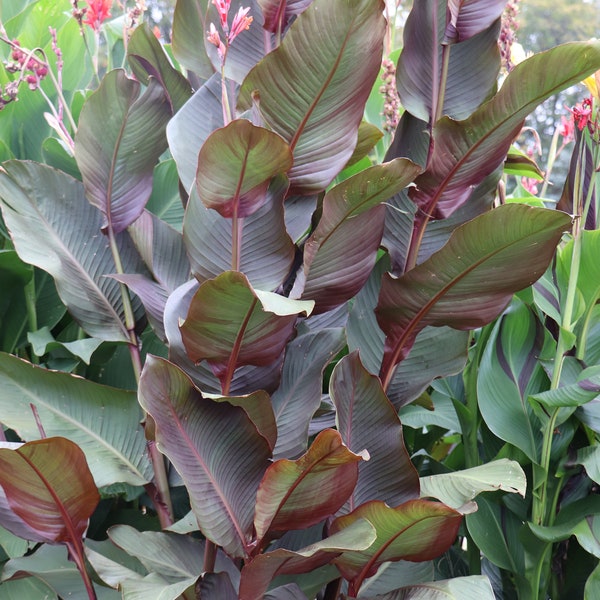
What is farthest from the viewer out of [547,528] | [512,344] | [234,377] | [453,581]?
[512,344]

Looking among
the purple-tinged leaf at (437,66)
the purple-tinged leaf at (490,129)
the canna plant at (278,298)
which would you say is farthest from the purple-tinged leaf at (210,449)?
the purple-tinged leaf at (437,66)

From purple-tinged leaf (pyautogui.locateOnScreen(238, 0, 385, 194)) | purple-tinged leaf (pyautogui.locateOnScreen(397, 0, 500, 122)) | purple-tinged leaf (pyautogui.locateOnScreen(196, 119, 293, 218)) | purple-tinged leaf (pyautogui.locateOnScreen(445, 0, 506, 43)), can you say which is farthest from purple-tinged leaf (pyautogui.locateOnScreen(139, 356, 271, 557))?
purple-tinged leaf (pyautogui.locateOnScreen(445, 0, 506, 43))

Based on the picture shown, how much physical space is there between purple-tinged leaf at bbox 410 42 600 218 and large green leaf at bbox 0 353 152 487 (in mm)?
620

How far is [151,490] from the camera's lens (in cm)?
131

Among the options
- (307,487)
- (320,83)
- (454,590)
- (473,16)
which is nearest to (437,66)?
(473,16)

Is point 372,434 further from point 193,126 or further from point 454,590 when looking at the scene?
point 193,126

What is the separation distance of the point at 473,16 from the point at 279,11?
32 cm

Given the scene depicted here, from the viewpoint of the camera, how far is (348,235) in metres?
1.19

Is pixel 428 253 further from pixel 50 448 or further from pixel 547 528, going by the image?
pixel 50 448

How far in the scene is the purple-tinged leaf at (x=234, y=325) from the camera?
1016 mm

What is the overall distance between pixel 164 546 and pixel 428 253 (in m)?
0.66

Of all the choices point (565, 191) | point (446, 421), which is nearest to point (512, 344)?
point (446, 421)

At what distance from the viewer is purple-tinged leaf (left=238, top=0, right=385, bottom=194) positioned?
1110 millimetres

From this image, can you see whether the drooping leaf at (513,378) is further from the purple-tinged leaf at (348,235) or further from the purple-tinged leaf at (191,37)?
the purple-tinged leaf at (191,37)
